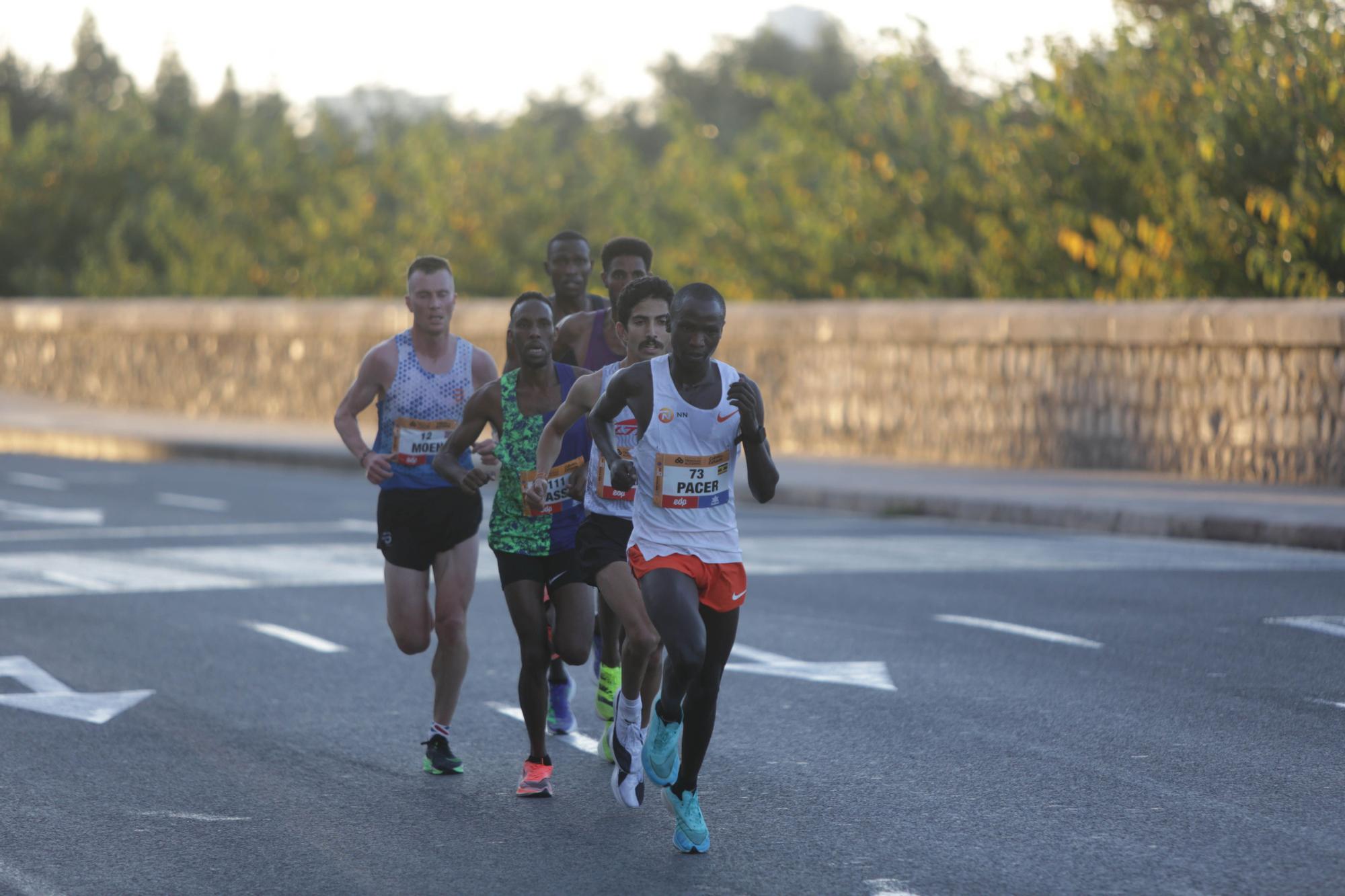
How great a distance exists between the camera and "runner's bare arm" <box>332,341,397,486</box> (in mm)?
7309

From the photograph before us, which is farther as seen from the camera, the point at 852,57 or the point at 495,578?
the point at 852,57

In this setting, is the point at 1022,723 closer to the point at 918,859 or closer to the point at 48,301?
the point at 918,859

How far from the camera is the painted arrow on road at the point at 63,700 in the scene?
8336 millimetres

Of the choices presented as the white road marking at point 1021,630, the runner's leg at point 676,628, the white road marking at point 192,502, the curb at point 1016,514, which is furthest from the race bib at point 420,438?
the white road marking at point 192,502

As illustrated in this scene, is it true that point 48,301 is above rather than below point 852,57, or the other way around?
below

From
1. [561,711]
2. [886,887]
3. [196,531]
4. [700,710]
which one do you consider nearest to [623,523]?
[700,710]

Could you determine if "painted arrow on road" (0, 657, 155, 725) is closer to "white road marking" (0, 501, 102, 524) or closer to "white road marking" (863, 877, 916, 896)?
"white road marking" (863, 877, 916, 896)

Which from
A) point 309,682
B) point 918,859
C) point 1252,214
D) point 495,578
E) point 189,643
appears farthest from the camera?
point 1252,214

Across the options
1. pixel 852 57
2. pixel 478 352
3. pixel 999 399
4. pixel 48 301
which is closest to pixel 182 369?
pixel 48 301

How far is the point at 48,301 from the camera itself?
34.9m

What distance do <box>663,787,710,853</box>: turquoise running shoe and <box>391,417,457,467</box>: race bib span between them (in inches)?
75.8

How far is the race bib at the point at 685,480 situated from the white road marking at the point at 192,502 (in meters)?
11.8

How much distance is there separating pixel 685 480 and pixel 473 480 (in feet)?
3.69

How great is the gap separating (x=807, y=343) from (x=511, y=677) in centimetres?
1348
